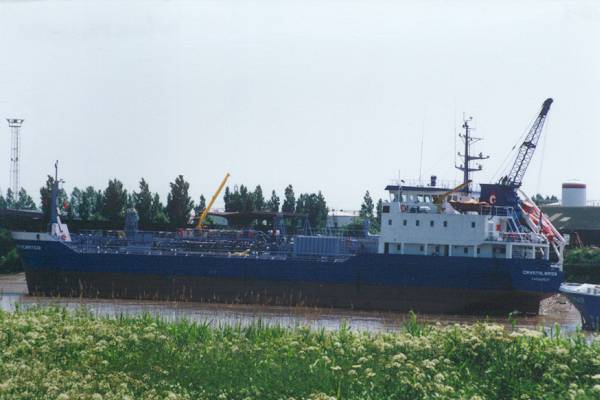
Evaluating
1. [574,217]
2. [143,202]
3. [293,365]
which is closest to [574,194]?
[574,217]

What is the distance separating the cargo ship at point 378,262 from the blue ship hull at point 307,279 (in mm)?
49

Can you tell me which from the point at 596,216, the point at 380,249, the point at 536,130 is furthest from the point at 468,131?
the point at 596,216

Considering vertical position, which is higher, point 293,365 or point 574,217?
point 574,217

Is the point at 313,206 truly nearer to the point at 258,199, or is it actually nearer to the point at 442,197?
the point at 258,199

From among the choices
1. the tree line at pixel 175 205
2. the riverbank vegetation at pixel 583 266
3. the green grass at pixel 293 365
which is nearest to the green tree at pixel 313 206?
the tree line at pixel 175 205

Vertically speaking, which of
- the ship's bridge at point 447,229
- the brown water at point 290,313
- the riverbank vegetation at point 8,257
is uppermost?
the ship's bridge at point 447,229

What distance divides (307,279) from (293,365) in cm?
3075

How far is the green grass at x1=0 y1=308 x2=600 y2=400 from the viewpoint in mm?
13359

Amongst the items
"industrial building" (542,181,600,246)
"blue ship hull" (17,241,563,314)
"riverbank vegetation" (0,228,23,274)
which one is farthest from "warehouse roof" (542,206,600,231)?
"riverbank vegetation" (0,228,23,274)

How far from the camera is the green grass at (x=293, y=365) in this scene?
13.4m

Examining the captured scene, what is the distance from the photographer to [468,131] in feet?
158

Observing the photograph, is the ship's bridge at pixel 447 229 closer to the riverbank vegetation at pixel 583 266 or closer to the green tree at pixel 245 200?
the riverbank vegetation at pixel 583 266

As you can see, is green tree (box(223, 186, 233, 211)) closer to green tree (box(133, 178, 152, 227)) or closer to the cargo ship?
green tree (box(133, 178, 152, 227))

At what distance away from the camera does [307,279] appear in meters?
45.6
